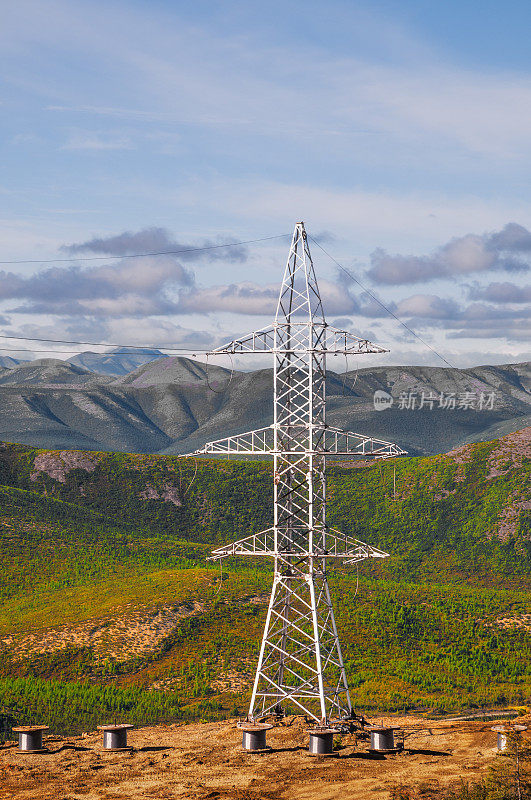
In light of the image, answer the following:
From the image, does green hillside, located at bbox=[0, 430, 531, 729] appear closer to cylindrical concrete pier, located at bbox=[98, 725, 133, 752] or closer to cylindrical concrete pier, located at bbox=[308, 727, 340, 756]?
cylindrical concrete pier, located at bbox=[98, 725, 133, 752]

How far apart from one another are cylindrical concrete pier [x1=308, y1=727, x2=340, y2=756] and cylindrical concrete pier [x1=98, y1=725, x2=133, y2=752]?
7929mm

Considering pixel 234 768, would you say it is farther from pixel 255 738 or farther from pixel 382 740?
pixel 382 740

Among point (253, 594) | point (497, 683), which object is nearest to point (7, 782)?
point (497, 683)

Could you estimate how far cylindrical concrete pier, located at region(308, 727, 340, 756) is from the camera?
127 ft

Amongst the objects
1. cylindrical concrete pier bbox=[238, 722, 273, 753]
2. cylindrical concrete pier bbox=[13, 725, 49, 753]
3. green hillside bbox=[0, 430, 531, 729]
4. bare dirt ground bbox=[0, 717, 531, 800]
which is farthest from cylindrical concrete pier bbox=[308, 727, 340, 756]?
green hillside bbox=[0, 430, 531, 729]

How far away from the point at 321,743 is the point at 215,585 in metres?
46.0

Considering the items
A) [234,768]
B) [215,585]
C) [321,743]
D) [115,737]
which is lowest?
[234,768]

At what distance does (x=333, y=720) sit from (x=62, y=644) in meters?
34.2

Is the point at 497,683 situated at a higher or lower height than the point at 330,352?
lower

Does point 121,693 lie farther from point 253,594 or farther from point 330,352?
point 330,352

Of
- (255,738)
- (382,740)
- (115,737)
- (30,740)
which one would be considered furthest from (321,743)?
(30,740)

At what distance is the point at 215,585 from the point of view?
8444 cm

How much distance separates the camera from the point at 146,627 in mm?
74938

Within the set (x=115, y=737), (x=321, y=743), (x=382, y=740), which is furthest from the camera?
(x=115, y=737)
